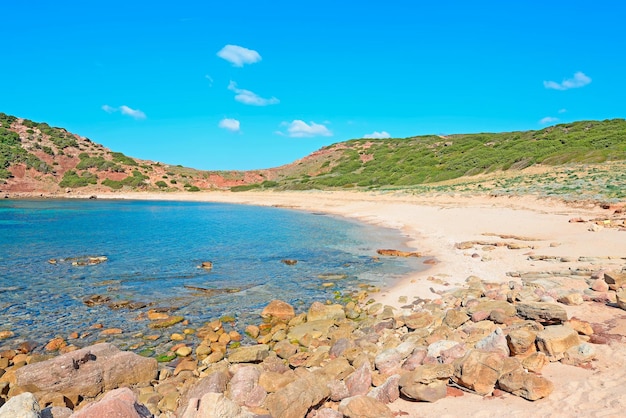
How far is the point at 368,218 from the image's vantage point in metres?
32.0

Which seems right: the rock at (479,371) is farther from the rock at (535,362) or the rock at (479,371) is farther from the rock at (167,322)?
the rock at (167,322)

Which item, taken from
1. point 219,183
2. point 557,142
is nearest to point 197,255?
point 557,142

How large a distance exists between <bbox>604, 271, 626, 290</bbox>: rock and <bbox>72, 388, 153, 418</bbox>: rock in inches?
356

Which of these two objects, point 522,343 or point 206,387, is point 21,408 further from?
point 522,343

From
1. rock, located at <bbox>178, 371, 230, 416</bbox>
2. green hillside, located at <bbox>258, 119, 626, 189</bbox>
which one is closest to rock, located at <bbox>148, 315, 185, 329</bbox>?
rock, located at <bbox>178, 371, 230, 416</bbox>

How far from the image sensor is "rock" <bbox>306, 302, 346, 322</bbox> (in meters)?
9.68

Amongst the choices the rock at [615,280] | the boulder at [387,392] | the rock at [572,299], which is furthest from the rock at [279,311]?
the rock at [615,280]

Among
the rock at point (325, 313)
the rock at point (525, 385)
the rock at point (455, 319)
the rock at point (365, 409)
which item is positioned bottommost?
the rock at point (325, 313)

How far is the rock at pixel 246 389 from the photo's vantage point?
582 cm

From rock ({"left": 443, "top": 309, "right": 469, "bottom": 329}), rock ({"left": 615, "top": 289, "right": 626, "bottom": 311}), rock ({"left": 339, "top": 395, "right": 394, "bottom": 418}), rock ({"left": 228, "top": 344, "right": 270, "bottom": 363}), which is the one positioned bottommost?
rock ({"left": 228, "top": 344, "right": 270, "bottom": 363})

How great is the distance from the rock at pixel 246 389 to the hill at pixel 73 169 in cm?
7294

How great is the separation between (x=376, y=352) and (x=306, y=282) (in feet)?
20.3

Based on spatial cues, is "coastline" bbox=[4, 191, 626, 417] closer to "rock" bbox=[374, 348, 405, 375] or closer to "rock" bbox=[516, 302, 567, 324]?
"rock" bbox=[516, 302, 567, 324]

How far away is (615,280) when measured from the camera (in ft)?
28.8
